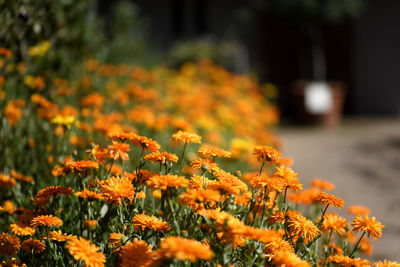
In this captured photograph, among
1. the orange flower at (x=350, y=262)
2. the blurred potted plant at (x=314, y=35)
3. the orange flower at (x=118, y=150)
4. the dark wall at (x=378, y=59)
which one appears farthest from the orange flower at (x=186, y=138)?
the dark wall at (x=378, y=59)

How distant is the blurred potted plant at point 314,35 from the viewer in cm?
777

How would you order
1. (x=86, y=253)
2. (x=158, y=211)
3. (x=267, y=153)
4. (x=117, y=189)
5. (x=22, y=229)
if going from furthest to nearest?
(x=158, y=211) < (x=267, y=153) < (x=22, y=229) < (x=117, y=189) < (x=86, y=253)

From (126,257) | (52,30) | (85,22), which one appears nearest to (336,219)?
(126,257)

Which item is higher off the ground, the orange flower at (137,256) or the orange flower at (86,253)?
the orange flower at (86,253)

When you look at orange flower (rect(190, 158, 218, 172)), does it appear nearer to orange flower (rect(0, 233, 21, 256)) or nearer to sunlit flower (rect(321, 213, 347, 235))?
sunlit flower (rect(321, 213, 347, 235))

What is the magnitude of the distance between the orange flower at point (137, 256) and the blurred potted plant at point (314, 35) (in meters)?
7.38

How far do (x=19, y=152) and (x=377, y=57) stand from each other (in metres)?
8.73

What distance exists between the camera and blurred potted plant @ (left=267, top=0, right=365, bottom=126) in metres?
7.77

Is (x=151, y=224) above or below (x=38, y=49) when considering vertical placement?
below

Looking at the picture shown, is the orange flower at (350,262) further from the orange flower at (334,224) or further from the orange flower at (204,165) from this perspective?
the orange flower at (204,165)

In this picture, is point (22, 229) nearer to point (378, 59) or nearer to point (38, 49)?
point (38, 49)

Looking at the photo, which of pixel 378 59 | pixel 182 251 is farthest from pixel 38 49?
pixel 378 59

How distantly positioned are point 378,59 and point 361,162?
4.82 metres

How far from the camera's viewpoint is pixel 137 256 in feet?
3.47
